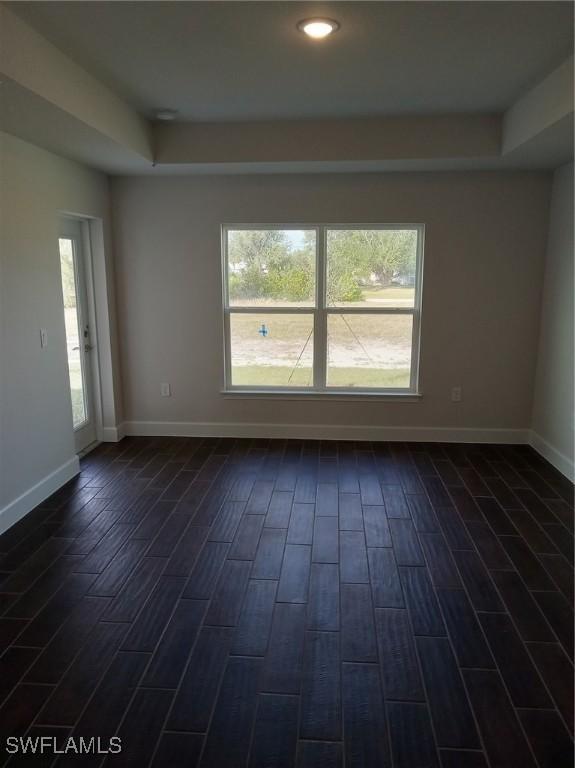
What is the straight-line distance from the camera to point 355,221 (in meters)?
4.70

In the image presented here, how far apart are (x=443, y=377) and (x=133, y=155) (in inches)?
128

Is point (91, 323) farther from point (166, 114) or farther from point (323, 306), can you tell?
point (323, 306)

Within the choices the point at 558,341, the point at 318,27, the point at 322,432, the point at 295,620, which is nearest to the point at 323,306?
the point at 322,432

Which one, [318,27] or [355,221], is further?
[355,221]

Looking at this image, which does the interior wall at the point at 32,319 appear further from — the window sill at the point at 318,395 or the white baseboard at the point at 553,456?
the white baseboard at the point at 553,456

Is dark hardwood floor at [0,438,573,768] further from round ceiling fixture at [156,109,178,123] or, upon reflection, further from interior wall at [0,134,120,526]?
round ceiling fixture at [156,109,178,123]

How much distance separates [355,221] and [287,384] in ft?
5.39

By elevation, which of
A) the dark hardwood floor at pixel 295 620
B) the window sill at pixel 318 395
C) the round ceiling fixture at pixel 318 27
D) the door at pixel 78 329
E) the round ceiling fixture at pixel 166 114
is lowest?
the dark hardwood floor at pixel 295 620

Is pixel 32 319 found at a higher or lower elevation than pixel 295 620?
higher

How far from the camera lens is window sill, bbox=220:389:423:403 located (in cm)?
498

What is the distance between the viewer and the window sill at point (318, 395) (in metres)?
4.98

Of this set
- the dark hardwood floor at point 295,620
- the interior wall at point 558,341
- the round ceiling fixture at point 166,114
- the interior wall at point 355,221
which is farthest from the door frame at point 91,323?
the interior wall at point 558,341

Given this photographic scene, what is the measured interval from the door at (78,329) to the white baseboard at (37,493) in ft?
1.77

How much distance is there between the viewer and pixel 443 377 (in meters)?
4.92
